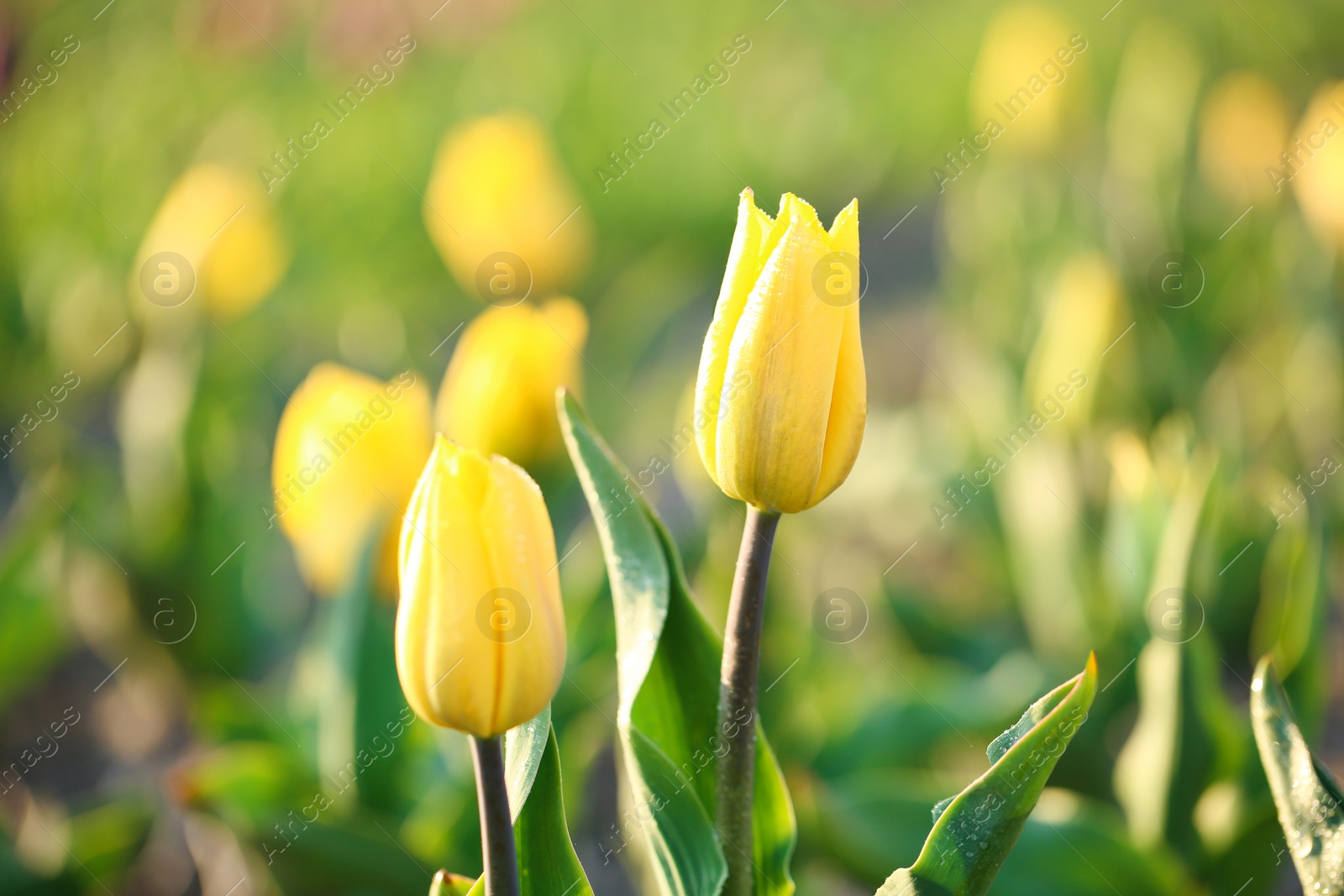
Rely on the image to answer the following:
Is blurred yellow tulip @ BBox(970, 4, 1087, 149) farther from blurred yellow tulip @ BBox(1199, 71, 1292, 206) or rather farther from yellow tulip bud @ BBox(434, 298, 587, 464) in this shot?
yellow tulip bud @ BBox(434, 298, 587, 464)

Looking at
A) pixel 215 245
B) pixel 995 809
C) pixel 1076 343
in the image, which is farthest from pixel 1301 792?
pixel 215 245

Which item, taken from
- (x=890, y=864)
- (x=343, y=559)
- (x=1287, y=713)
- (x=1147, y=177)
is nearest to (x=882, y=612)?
(x=890, y=864)

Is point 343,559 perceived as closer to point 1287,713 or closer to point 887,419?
point 1287,713

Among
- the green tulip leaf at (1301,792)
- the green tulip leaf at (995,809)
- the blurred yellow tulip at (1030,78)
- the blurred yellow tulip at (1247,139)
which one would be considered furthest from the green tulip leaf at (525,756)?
the blurred yellow tulip at (1247,139)

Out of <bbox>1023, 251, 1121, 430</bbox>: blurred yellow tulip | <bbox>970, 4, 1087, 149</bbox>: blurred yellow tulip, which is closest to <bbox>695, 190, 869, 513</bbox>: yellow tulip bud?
<bbox>1023, 251, 1121, 430</bbox>: blurred yellow tulip

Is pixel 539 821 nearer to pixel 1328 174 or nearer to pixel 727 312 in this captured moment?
pixel 727 312
